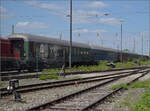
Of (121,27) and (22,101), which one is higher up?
(121,27)

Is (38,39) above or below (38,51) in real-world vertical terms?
above

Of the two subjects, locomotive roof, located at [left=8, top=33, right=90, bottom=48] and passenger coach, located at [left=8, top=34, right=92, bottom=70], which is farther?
locomotive roof, located at [left=8, top=33, right=90, bottom=48]

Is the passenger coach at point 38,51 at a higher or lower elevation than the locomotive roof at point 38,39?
lower

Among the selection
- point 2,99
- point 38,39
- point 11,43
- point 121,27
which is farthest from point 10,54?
point 121,27

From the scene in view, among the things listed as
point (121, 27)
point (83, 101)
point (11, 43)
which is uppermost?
point (121, 27)

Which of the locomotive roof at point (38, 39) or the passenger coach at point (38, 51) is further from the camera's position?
the locomotive roof at point (38, 39)

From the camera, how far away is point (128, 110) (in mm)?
7336

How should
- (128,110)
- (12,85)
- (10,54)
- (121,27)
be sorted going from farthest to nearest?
(121,27)
(10,54)
(12,85)
(128,110)

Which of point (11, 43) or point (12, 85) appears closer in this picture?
point (12, 85)

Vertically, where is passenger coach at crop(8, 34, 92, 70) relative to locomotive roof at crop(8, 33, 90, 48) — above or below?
below

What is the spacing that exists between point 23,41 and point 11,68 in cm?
257

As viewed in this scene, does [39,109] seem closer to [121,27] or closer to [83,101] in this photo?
[83,101]

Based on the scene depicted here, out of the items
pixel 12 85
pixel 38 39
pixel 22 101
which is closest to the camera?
pixel 22 101

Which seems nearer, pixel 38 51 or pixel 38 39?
pixel 38 51
